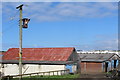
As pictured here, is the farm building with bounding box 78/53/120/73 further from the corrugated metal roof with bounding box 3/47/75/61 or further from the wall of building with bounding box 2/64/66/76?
the wall of building with bounding box 2/64/66/76

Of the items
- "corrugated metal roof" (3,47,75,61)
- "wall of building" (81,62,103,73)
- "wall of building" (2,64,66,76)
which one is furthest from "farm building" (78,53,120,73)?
"wall of building" (2,64,66,76)

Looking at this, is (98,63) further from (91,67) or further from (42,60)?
(42,60)

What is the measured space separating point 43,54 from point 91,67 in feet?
35.4

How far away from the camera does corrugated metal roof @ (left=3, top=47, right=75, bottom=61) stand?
118 feet

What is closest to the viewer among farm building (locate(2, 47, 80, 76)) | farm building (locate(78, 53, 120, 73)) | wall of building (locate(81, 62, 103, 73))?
farm building (locate(2, 47, 80, 76))

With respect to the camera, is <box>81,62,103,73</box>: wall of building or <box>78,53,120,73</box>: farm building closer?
<box>78,53,120,73</box>: farm building

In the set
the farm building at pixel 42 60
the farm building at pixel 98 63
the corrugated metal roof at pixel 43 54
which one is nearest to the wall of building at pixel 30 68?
the farm building at pixel 42 60

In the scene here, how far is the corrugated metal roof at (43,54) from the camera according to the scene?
36.0m

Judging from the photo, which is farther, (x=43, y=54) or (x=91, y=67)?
(x=91, y=67)

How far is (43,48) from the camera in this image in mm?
40344

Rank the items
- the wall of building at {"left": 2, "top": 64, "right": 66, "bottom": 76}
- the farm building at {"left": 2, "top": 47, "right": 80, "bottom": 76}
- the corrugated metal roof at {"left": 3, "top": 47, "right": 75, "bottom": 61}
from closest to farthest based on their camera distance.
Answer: the wall of building at {"left": 2, "top": 64, "right": 66, "bottom": 76} < the farm building at {"left": 2, "top": 47, "right": 80, "bottom": 76} < the corrugated metal roof at {"left": 3, "top": 47, "right": 75, "bottom": 61}

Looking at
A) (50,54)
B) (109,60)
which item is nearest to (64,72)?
(50,54)

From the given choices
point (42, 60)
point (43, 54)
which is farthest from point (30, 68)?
point (43, 54)

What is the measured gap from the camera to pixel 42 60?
36156 millimetres
